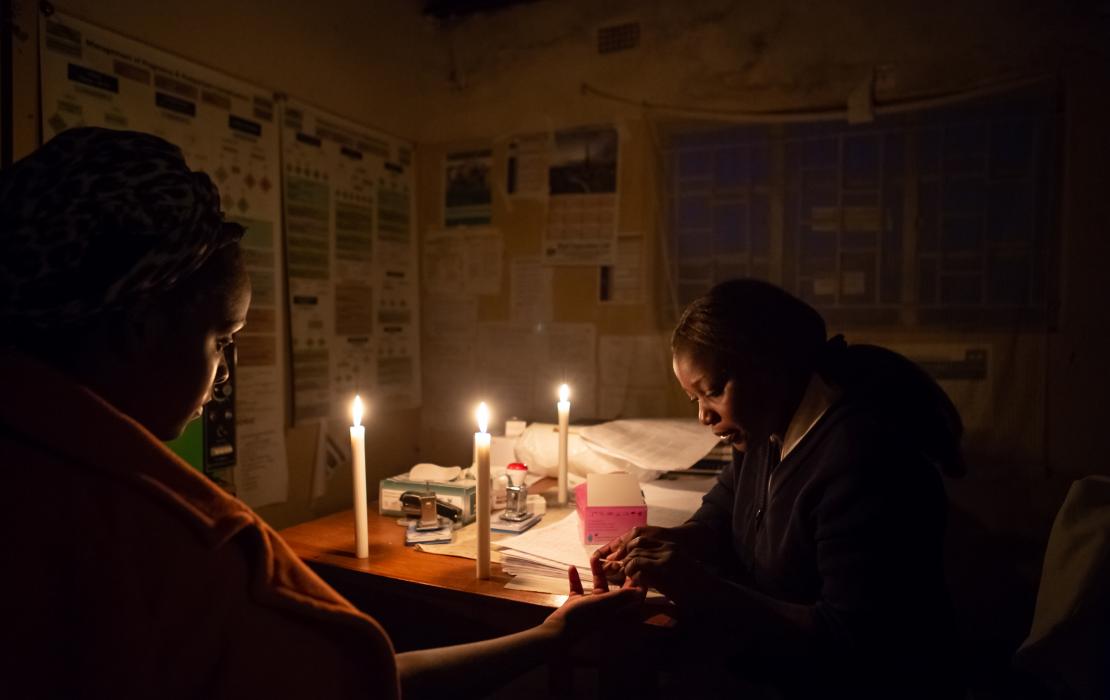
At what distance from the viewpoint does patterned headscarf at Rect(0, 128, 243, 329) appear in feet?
1.97

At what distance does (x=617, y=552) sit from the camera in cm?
128

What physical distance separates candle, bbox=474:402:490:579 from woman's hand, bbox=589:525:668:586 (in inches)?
8.3

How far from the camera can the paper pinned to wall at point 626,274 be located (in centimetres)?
248

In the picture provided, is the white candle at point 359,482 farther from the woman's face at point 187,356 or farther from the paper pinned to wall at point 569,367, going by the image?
the paper pinned to wall at point 569,367

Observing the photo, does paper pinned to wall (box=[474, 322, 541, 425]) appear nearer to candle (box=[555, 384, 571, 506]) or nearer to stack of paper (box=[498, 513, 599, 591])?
candle (box=[555, 384, 571, 506])

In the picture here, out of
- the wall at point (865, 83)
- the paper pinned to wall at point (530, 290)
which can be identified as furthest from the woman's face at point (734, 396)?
the paper pinned to wall at point (530, 290)

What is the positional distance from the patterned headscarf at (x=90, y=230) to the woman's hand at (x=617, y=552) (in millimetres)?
874

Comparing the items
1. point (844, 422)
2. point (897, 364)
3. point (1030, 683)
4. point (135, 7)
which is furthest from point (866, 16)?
point (135, 7)

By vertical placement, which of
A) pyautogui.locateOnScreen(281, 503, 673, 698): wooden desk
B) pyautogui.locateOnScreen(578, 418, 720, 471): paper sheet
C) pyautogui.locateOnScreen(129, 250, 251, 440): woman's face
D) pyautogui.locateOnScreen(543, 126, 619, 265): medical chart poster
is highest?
pyautogui.locateOnScreen(543, 126, 619, 265): medical chart poster

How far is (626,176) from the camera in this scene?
2.50m

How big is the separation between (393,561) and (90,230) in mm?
1006

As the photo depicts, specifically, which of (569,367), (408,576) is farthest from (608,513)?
(569,367)

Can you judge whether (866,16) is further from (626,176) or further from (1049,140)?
(626,176)

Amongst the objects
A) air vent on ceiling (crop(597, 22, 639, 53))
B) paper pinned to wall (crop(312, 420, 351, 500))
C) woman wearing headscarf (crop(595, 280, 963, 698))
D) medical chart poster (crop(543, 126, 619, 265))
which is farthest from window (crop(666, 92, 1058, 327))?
paper pinned to wall (crop(312, 420, 351, 500))
